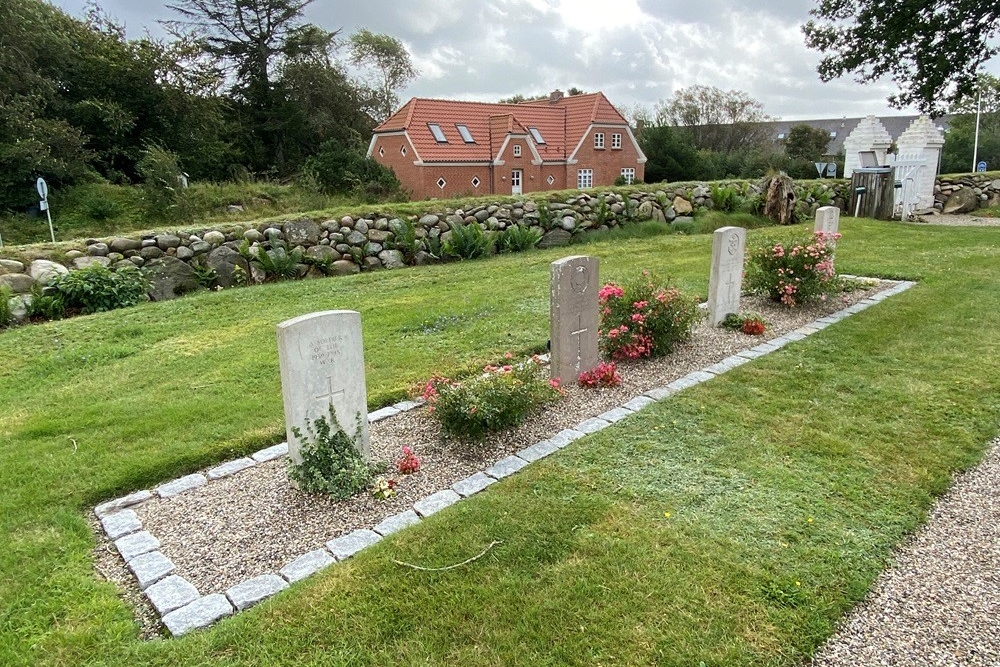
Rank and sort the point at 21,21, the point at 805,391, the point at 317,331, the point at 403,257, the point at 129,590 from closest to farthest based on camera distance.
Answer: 1. the point at 129,590
2. the point at 317,331
3. the point at 805,391
4. the point at 403,257
5. the point at 21,21

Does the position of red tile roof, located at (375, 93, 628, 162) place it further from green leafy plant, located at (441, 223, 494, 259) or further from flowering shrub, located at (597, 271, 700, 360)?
flowering shrub, located at (597, 271, 700, 360)

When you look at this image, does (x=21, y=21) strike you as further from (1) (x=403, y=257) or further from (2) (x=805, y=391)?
(2) (x=805, y=391)

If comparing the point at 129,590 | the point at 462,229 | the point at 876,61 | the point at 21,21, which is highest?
the point at 21,21

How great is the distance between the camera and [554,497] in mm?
3480

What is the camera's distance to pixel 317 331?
11.6 feet

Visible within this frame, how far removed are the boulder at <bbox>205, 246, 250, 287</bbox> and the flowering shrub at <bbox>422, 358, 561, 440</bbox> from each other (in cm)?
644

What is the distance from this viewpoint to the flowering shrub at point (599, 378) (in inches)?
204

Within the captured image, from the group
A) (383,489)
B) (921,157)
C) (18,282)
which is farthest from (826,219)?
(921,157)

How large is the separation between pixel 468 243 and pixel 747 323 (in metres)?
5.94

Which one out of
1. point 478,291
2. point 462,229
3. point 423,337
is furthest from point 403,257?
point 423,337

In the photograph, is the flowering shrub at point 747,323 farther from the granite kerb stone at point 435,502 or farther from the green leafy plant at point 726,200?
the green leafy plant at point 726,200

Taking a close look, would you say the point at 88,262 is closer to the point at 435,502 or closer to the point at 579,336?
the point at 579,336

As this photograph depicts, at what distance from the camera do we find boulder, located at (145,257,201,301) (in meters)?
9.01

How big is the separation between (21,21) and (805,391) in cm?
2198
